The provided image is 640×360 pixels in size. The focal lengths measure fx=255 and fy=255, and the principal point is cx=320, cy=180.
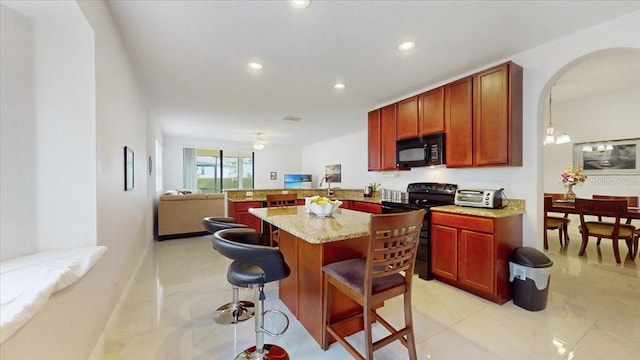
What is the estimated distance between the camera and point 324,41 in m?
2.42

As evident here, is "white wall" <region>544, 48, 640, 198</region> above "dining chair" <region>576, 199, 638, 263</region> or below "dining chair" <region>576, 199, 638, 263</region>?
above

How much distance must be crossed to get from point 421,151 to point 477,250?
55.7 inches

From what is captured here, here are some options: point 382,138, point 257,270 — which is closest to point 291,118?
point 382,138

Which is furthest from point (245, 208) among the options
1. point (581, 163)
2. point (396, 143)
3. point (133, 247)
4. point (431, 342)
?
point (581, 163)

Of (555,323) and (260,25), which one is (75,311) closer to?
(260,25)

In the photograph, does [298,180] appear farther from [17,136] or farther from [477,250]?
[17,136]

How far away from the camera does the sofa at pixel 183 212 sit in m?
5.11

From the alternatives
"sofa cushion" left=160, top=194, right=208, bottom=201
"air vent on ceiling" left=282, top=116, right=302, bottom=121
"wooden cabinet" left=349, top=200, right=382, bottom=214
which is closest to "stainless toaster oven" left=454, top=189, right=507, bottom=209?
"wooden cabinet" left=349, top=200, right=382, bottom=214

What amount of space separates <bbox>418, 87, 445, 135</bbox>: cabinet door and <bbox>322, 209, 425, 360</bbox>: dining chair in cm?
215

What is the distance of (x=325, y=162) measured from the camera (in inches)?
322

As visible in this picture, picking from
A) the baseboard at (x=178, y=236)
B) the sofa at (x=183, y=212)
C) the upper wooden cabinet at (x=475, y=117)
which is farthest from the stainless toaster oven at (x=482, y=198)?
the baseboard at (x=178, y=236)

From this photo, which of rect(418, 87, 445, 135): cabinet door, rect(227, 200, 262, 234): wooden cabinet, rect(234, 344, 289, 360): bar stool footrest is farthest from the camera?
rect(227, 200, 262, 234): wooden cabinet

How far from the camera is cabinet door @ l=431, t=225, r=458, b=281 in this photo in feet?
9.19

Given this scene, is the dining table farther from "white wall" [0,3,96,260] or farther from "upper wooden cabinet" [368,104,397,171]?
"white wall" [0,3,96,260]
